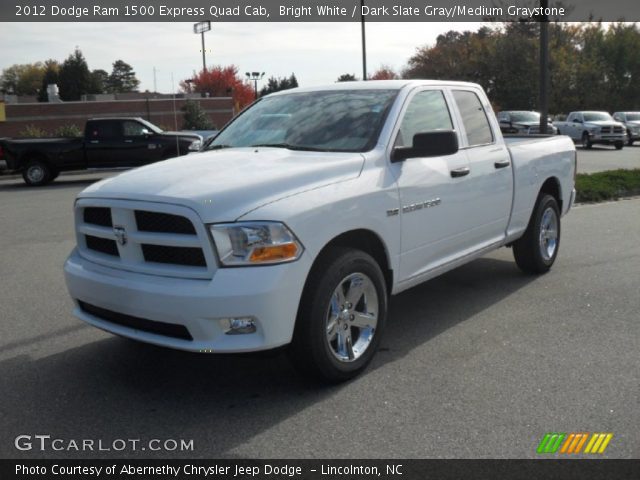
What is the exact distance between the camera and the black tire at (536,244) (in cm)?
691

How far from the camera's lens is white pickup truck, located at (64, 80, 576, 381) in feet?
12.5

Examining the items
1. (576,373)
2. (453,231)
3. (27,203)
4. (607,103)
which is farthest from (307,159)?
(607,103)

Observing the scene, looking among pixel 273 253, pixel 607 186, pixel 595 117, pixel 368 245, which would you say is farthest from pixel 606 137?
pixel 273 253

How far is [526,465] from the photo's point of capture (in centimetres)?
332

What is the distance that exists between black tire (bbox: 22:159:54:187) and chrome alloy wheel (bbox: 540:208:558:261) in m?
15.3

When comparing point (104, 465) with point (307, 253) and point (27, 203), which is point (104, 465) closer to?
point (307, 253)

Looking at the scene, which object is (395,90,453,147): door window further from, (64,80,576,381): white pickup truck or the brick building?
the brick building

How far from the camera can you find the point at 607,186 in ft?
45.0

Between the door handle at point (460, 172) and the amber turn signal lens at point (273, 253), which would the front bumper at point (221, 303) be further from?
the door handle at point (460, 172)

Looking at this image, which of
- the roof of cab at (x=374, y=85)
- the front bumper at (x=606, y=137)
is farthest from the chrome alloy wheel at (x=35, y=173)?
the front bumper at (x=606, y=137)

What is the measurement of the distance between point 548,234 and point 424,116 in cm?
266

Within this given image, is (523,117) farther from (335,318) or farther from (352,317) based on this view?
(335,318)

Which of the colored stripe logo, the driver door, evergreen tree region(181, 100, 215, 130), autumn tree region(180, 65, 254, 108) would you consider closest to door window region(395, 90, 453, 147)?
the driver door

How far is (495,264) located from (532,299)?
1.49 m
